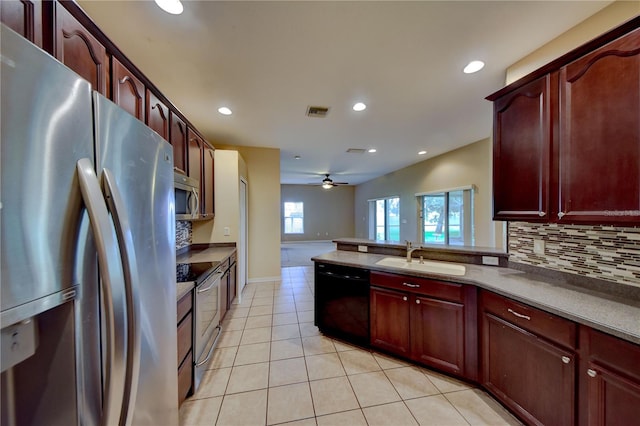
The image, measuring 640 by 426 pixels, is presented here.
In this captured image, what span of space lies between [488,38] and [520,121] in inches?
26.8

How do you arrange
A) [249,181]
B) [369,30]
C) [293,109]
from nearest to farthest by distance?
[369,30], [293,109], [249,181]

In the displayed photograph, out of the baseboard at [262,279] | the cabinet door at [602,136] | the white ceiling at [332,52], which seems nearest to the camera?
the cabinet door at [602,136]

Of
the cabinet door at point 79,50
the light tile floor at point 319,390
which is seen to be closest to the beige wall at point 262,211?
the light tile floor at point 319,390

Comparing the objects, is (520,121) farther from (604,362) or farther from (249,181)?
(249,181)

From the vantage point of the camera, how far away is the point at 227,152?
369cm

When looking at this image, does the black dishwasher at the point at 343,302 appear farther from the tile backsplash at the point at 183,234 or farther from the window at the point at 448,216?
the window at the point at 448,216

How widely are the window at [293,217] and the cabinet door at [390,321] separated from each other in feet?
28.6

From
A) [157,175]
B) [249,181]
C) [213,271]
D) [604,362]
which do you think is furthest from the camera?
[249,181]

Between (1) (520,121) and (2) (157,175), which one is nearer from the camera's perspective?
(2) (157,175)

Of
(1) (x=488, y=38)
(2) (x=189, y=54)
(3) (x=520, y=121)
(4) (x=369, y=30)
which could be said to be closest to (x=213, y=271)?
(2) (x=189, y=54)

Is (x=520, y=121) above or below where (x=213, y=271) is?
above

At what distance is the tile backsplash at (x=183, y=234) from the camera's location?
10.2 feet

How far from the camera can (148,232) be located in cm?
92

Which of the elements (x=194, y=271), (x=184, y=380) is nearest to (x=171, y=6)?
(x=194, y=271)
